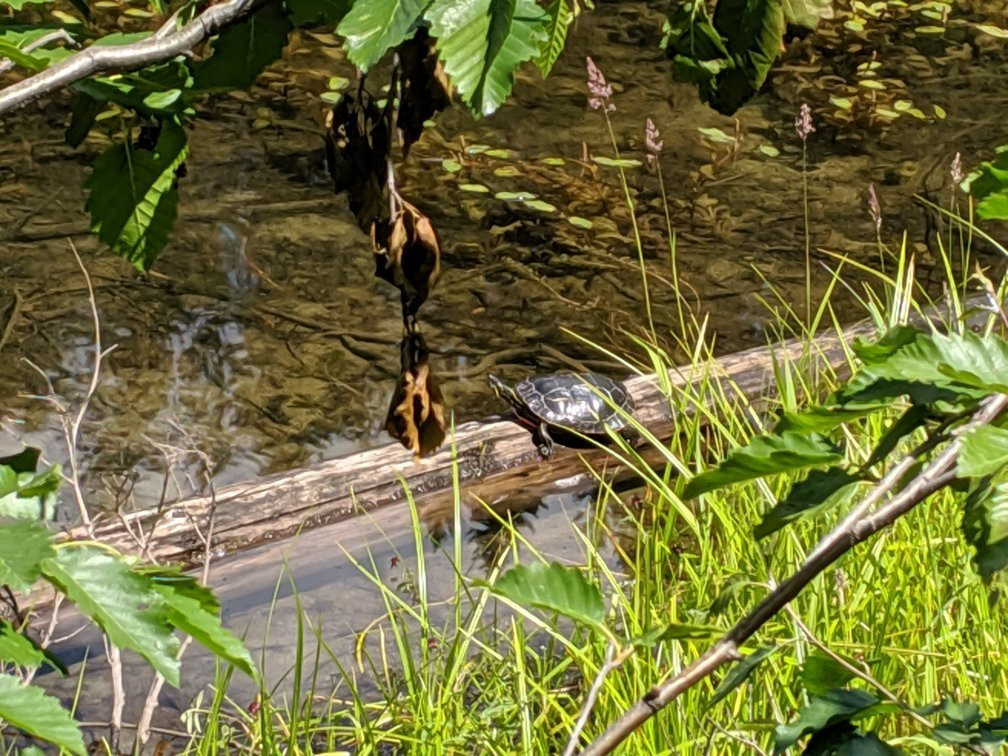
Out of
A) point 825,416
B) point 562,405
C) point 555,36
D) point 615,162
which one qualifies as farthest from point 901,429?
point 615,162

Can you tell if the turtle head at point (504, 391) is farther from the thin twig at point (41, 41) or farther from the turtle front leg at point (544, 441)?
the thin twig at point (41, 41)

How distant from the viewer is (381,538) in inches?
136

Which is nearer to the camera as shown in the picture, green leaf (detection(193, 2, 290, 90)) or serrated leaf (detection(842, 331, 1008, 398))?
serrated leaf (detection(842, 331, 1008, 398))

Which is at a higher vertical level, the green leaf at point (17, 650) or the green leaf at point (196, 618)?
the green leaf at point (17, 650)

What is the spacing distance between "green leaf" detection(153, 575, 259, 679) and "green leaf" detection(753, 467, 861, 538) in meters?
0.31

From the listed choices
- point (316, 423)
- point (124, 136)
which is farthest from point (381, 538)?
point (124, 136)

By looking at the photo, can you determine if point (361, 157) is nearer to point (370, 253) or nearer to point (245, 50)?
point (245, 50)

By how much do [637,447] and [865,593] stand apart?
6.61 ft

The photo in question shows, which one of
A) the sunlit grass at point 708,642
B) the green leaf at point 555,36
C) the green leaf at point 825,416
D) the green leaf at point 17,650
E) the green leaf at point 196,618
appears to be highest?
the green leaf at point 555,36

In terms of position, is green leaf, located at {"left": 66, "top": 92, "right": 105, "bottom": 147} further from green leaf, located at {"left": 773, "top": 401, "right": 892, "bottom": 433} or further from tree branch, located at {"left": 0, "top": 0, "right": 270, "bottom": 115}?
green leaf, located at {"left": 773, "top": 401, "right": 892, "bottom": 433}

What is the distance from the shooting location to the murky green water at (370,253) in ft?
13.8

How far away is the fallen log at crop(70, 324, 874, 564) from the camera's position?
3.14 m

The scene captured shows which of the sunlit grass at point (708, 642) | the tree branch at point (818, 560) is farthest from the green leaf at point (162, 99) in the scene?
the sunlit grass at point (708, 642)

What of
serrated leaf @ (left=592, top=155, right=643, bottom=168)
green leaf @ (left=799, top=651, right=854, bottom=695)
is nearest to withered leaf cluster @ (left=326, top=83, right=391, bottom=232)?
green leaf @ (left=799, top=651, right=854, bottom=695)
